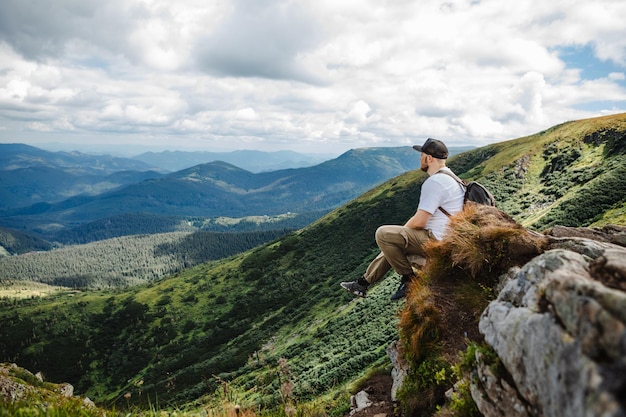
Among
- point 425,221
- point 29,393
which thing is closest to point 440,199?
point 425,221

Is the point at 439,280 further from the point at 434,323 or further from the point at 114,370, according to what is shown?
the point at 114,370

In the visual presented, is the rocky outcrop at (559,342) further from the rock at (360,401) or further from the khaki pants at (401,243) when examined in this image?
the rock at (360,401)

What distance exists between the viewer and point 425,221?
9586 millimetres

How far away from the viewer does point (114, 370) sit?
99375 mm

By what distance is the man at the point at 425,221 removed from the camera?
9.52m

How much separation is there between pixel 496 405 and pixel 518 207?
55.8 meters

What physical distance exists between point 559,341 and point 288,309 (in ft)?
258

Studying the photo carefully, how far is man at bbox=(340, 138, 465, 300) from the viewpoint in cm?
952

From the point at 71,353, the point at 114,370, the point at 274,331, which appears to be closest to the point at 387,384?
the point at 274,331

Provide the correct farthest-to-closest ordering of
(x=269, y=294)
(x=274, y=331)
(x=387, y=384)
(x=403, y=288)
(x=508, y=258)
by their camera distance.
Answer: (x=269, y=294), (x=274, y=331), (x=387, y=384), (x=403, y=288), (x=508, y=258)

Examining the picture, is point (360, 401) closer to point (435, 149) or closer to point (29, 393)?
point (435, 149)

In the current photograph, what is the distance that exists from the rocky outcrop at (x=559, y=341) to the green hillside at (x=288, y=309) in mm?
4087

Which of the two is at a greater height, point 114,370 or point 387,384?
point 387,384

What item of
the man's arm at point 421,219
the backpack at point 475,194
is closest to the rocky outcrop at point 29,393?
the man's arm at point 421,219
